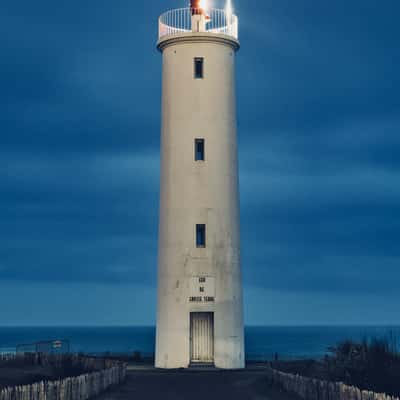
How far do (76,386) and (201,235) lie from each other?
456 inches

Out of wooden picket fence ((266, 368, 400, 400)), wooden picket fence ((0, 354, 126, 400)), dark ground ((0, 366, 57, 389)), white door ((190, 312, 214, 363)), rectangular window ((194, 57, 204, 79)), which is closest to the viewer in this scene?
wooden picket fence ((266, 368, 400, 400))

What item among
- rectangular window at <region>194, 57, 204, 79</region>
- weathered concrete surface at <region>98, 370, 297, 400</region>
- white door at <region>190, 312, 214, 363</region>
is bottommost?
weathered concrete surface at <region>98, 370, 297, 400</region>

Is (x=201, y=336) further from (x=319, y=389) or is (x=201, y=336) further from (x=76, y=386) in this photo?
(x=319, y=389)

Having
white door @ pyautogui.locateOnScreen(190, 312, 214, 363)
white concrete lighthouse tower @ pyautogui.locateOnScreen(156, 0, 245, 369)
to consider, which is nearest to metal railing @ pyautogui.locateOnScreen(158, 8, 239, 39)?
white concrete lighthouse tower @ pyautogui.locateOnScreen(156, 0, 245, 369)

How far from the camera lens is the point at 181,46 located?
33.2 metres

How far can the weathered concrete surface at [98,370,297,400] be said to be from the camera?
2358cm

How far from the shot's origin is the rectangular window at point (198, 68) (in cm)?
3303

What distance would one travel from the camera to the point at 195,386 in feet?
85.3

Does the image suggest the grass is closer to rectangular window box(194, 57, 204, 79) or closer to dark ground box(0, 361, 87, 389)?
dark ground box(0, 361, 87, 389)

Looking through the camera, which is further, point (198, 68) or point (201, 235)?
point (198, 68)

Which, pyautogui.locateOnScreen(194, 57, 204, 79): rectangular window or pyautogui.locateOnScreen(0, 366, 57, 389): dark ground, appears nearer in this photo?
pyautogui.locateOnScreen(0, 366, 57, 389): dark ground

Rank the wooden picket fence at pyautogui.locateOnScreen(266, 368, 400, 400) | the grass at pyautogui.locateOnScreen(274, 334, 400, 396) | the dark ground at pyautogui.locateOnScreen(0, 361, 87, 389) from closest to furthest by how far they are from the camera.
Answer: the wooden picket fence at pyautogui.locateOnScreen(266, 368, 400, 400), the grass at pyautogui.locateOnScreen(274, 334, 400, 396), the dark ground at pyautogui.locateOnScreen(0, 361, 87, 389)

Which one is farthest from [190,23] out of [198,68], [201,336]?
[201,336]

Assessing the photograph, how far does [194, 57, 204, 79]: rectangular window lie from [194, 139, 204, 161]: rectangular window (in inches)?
96.3
